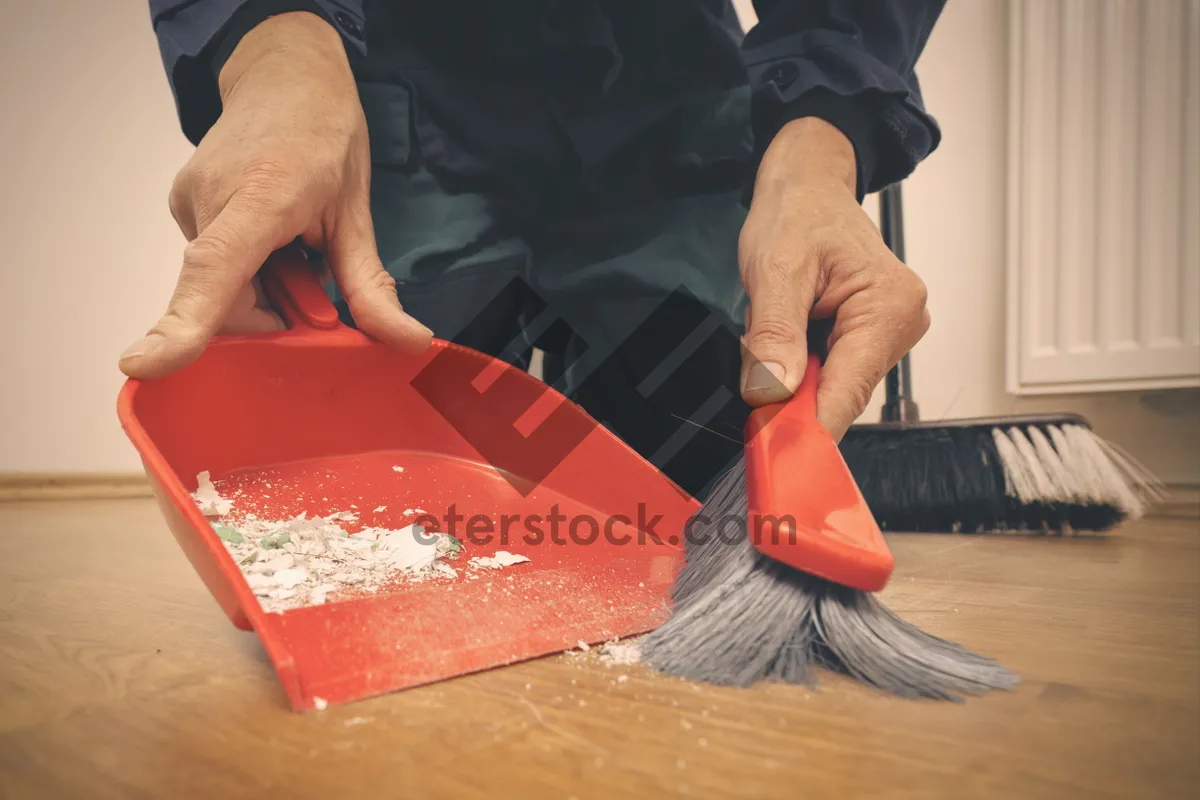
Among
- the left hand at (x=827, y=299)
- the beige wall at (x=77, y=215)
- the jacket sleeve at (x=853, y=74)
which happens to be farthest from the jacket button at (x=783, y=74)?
the beige wall at (x=77, y=215)

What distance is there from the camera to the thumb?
0.43m

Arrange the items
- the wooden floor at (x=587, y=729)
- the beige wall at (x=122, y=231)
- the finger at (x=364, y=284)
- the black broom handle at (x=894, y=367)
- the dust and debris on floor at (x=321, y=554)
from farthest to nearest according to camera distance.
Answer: the beige wall at (x=122, y=231), the black broom handle at (x=894, y=367), the finger at (x=364, y=284), the dust and debris on floor at (x=321, y=554), the wooden floor at (x=587, y=729)

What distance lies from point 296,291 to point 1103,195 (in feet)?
3.66

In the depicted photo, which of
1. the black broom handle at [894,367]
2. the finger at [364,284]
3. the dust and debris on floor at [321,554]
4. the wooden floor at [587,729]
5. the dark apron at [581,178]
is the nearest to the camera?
the wooden floor at [587,729]

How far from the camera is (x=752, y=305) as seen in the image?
1.56 feet

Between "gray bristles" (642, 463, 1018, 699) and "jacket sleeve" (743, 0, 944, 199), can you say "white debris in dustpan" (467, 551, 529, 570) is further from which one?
"jacket sleeve" (743, 0, 944, 199)

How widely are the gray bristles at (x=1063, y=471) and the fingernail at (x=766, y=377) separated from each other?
1.76 feet

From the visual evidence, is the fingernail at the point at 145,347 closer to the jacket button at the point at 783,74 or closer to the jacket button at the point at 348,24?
the jacket button at the point at 348,24

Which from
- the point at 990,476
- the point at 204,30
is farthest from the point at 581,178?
the point at 990,476

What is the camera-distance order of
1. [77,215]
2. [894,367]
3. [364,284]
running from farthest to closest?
[77,215], [894,367], [364,284]

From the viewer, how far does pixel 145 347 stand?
39 cm

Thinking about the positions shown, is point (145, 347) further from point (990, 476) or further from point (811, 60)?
point (990, 476)

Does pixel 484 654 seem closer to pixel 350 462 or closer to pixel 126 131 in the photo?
pixel 350 462

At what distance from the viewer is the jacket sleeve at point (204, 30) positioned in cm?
52
